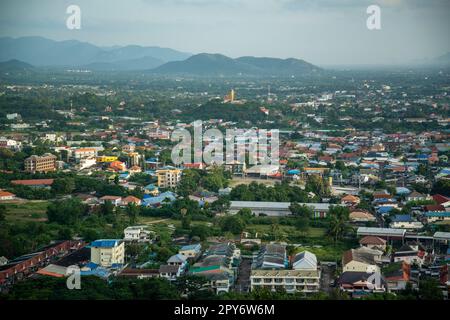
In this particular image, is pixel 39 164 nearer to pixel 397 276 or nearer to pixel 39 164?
pixel 39 164

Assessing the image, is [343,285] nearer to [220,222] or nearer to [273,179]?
[220,222]

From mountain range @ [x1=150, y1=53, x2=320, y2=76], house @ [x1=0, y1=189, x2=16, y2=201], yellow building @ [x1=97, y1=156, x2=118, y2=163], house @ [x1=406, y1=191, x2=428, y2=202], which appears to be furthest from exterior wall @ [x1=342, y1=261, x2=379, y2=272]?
mountain range @ [x1=150, y1=53, x2=320, y2=76]

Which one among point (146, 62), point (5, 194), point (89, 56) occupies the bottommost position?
point (5, 194)

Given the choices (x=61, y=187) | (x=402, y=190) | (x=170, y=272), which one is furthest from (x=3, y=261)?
(x=402, y=190)

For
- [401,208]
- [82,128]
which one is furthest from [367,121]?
[401,208]

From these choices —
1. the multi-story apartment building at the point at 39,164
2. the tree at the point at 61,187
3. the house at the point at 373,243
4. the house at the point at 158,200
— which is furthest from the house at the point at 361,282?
the multi-story apartment building at the point at 39,164

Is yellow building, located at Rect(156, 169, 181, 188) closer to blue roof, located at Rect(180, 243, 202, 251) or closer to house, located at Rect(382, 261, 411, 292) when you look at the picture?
blue roof, located at Rect(180, 243, 202, 251)
